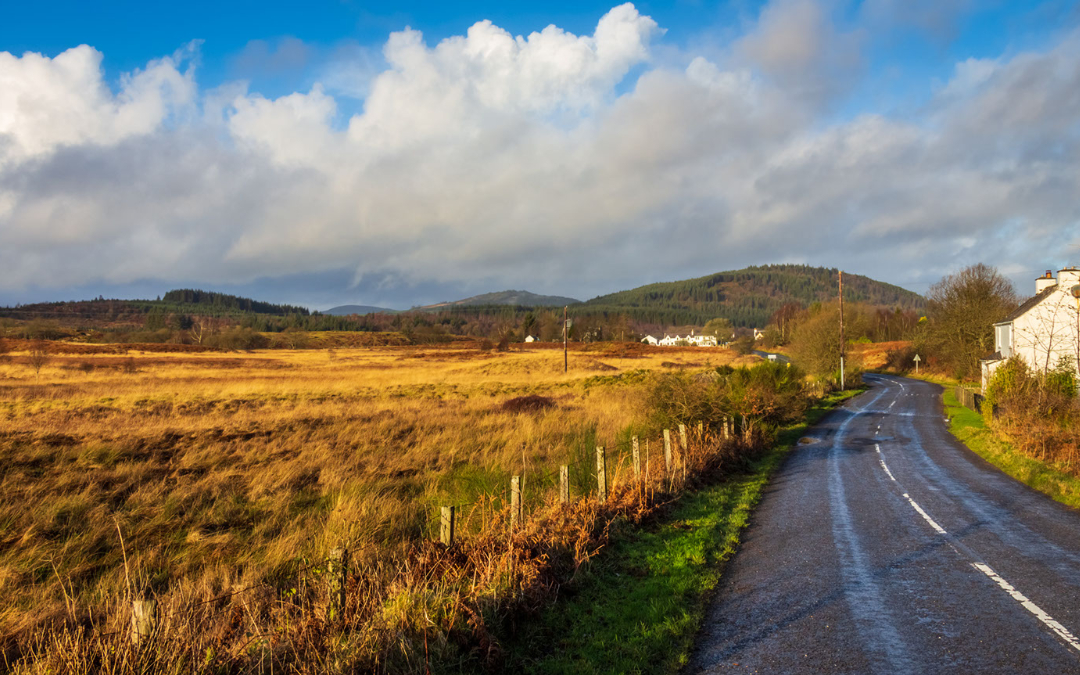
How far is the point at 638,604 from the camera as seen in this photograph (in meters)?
7.13

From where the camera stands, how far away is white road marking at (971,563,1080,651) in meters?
5.99

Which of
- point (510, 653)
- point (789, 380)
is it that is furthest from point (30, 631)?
point (789, 380)

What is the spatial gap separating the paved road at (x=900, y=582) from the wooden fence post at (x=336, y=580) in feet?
11.3

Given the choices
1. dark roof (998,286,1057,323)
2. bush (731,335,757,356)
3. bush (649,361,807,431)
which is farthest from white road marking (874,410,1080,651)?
bush (731,335,757,356)

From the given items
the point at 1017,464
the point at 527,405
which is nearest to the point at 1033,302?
the point at 1017,464

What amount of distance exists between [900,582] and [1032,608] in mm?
1347

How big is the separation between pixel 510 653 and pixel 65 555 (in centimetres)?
794

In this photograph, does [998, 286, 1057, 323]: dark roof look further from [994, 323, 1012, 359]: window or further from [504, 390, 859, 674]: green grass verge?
[504, 390, 859, 674]: green grass verge

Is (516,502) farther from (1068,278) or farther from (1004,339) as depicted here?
(1004,339)

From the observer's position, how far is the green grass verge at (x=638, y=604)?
229 inches

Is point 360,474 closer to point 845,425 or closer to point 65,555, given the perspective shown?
point 65,555

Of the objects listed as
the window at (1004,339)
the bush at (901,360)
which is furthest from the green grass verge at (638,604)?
the bush at (901,360)

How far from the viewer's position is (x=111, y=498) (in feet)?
39.8

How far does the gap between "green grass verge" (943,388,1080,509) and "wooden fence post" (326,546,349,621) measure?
1401 centimetres
